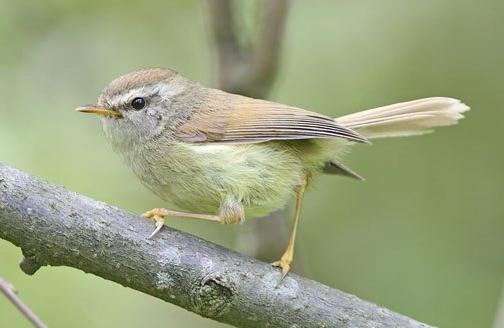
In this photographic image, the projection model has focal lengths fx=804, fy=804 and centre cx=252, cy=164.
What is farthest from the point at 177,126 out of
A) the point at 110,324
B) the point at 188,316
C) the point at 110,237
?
the point at 188,316

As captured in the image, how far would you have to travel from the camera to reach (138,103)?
4332 millimetres

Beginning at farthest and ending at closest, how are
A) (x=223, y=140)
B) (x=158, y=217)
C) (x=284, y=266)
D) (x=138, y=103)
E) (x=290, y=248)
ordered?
(x=138, y=103) → (x=223, y=140) → (x=290, y=248) → (x=284, y=266) → (x=158, y=217)

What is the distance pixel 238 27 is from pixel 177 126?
1527mm

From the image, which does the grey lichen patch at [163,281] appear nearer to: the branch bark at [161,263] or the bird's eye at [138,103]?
the branch bark at [161,263]

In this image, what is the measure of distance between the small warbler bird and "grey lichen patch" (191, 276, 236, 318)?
44 cm

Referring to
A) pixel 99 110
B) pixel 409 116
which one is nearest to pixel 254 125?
pixel 99 110

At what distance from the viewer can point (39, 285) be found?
527cm

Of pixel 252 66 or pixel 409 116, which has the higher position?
pixel 252 66

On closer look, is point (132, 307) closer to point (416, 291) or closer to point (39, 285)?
point (39, 285)

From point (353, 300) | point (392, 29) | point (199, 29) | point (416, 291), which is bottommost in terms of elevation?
point (353, 300)

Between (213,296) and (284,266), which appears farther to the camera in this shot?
(284,266)

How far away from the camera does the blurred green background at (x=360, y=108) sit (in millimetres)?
6020

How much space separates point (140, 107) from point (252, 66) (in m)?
1.12

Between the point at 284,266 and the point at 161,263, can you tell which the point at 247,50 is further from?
the point at 161,263
